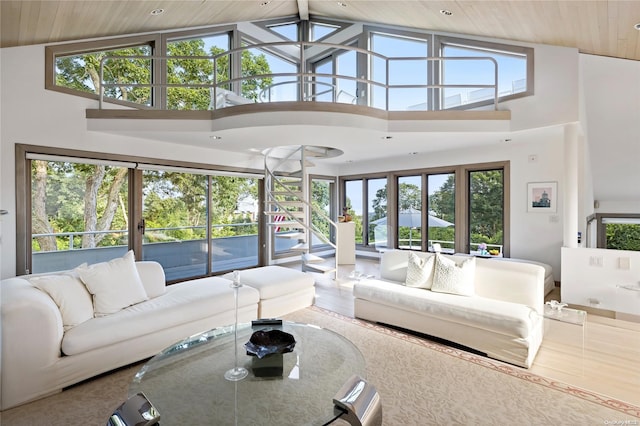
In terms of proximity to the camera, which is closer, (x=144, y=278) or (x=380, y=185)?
(x=144, y=278)

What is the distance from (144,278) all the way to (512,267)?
394 cm

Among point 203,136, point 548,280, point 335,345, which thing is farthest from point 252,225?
point 548,280

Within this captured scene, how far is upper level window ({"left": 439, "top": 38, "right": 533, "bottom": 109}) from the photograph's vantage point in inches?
198

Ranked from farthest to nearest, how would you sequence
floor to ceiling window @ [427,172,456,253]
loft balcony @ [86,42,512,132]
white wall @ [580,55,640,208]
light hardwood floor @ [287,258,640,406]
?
floor to ceiling window @ [427,172,456,253]
white wall @ [580,55,640,208]
loft balcony @ [86,42,512,132]
light hardwood floor @ [287,258,640,406]

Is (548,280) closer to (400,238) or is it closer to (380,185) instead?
(400,238)

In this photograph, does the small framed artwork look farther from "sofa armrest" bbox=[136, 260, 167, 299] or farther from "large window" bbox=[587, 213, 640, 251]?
"sofa armrest" bbox=[136, 260, 167, 299]

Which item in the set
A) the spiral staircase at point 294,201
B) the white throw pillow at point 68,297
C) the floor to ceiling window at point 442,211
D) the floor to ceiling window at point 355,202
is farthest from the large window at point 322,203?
the white throw pillow at point 68,297

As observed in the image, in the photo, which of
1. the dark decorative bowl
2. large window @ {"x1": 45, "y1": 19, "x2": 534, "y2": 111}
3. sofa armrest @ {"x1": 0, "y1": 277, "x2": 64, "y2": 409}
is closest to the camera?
the dark decorative bowl

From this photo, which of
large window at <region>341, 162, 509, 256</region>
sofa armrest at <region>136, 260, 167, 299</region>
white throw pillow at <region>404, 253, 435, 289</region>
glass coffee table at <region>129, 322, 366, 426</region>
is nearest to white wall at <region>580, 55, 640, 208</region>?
large window at <region>341, 162, 509, 256</region>

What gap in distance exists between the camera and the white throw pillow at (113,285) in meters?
2.85

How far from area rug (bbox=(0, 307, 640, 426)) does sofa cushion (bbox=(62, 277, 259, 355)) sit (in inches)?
13.9

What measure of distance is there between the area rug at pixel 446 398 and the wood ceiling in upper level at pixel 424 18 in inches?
140

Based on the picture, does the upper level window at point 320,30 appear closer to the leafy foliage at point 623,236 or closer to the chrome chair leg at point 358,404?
the leafy foliage at point 623,236

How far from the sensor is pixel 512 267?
340cm
